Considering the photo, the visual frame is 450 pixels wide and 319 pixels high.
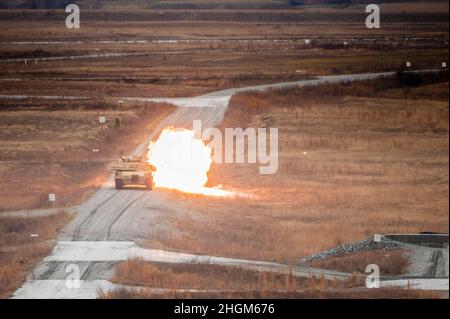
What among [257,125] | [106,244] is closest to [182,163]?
[106,244]

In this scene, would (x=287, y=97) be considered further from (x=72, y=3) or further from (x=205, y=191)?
(x=72, y=3)

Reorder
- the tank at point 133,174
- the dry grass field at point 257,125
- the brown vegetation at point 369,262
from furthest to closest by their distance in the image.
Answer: the tank at point 133,174 < the dry grass field at point 257,125 < the brown vegetation at point 369,262

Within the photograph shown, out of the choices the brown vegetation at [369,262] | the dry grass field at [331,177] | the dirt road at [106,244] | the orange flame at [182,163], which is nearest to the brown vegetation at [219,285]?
the dirt road at [106,244]

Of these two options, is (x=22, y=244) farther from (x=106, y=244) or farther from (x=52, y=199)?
(x=52, y=199)

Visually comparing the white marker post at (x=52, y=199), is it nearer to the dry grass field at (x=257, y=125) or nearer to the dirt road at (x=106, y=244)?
the dry grass field at (x=257, y=125)

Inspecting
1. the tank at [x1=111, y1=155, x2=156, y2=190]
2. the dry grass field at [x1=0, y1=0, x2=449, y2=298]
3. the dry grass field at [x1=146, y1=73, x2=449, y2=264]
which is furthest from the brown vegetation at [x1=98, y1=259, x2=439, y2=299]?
the tank at [x1=111, y1=155, x2=156, y2=190]
